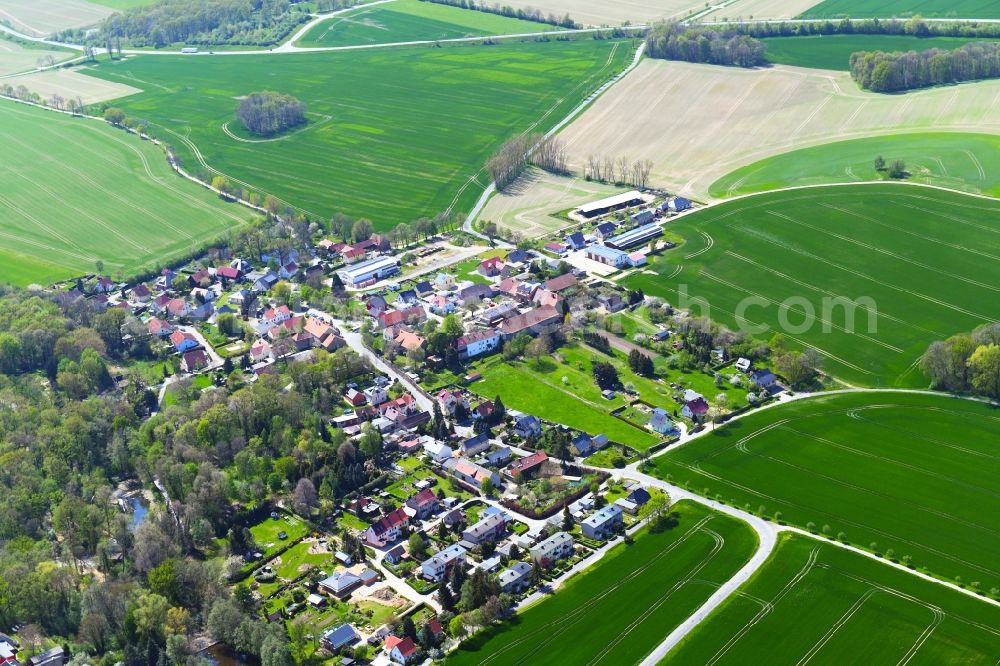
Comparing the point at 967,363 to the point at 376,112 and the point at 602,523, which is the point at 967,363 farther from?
the point at 376,112

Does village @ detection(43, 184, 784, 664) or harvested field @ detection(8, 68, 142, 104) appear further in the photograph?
harvested field @ detection(8, 68, 142, 104)

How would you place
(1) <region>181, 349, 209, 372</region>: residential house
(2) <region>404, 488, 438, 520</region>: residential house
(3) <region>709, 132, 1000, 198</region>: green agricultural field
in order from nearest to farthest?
1. (2) <region>404, 488, 438, 520</region>: residential house
2. (1) <region>181, 349, 209, 372</region>: residential house
3. (3) <region>709, 132, 1000, 198</region>: green agricultural field

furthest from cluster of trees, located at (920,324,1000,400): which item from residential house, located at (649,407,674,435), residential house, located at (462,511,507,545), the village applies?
residential house, located at (462,511,507,545)

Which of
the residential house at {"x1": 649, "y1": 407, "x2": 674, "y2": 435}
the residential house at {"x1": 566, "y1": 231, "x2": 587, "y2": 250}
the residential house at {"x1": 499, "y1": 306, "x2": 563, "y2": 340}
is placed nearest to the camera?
the residential house at {"x1": 649, "y1": 407, "x2": 674, "y2": 435}

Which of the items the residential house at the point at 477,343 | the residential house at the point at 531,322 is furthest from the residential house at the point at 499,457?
the residential house at the point at 531,322

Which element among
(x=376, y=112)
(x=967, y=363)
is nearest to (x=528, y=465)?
(x=967, y=363)

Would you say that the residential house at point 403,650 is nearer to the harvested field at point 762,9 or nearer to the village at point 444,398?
the village at point 444,398

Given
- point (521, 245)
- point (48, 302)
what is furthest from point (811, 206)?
point (48, 302)

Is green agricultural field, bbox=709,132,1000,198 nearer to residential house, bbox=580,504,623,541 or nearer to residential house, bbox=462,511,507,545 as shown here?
residential house, bbox=580,504,623,541
